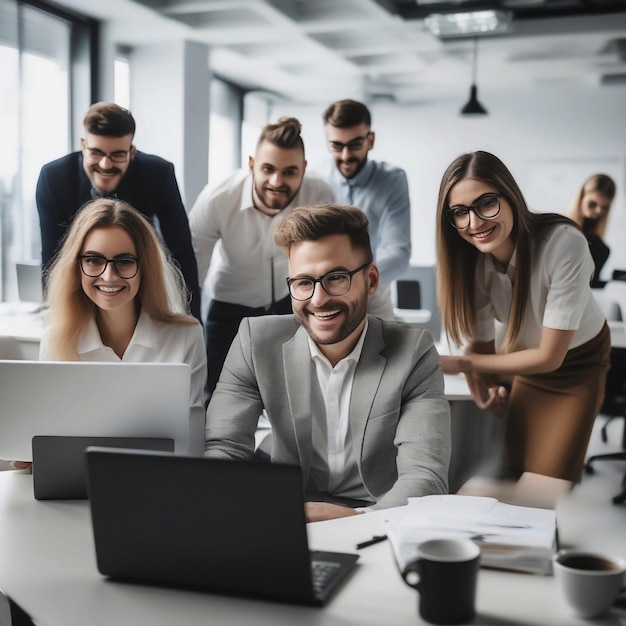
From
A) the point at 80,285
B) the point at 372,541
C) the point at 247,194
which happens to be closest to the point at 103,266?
the point at 80,285

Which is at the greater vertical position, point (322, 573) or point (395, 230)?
point (395, 230)

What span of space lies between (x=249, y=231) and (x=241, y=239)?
0.05 meters

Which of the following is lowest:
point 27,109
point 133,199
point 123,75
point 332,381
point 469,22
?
point 332,381

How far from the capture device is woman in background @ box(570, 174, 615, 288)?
4.60 metres

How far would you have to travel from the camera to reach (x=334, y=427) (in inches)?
74.5

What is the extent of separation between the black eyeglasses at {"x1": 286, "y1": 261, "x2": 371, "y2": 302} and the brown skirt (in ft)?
3.10

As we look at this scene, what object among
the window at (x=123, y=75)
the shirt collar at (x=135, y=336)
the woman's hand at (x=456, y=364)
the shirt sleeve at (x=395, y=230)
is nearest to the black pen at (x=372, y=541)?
the shirt collar at (x=135, y=336)

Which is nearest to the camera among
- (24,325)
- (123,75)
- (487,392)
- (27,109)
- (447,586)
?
(447,586)

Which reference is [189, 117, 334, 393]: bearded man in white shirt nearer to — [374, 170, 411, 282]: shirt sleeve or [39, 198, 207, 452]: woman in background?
[374, 170, 411, 282]: shirt sleeve

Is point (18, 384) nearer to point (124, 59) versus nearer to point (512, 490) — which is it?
point (512, 490)

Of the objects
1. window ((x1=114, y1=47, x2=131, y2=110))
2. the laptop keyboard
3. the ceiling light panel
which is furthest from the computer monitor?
window ((x1=114, y1=47, x2=131, y2=110))

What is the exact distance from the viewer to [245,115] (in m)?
9.00

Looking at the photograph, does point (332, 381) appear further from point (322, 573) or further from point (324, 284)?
point (322, 573)

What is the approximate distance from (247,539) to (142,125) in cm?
543
